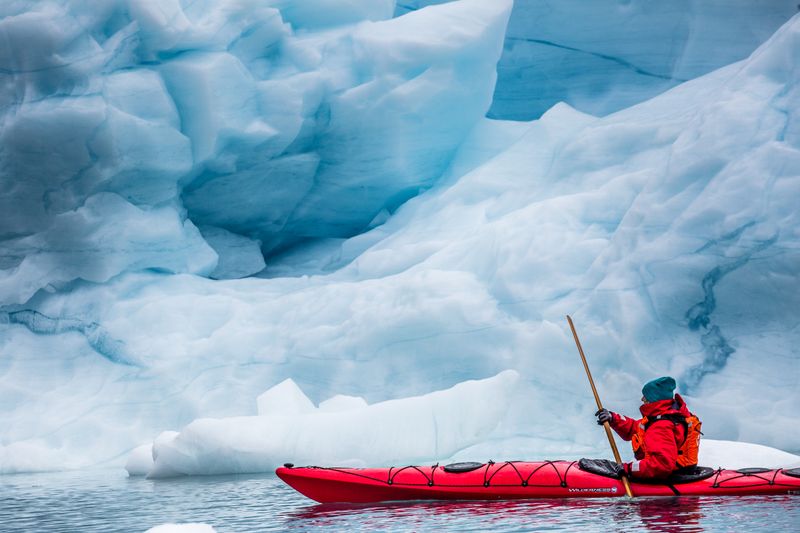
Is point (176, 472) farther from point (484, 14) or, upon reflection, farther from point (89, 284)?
point (484, 14)

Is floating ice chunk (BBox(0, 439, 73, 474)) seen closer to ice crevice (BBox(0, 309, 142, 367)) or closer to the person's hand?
ice crevice (BBox(0, 309, 142, 367))

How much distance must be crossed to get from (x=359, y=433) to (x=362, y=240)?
433 centimetres

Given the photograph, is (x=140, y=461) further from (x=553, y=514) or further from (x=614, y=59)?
(x=614, y=59)

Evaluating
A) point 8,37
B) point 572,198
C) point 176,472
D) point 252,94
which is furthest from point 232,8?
point 176,472

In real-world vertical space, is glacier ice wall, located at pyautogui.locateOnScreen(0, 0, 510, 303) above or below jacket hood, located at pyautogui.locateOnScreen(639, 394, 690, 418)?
above

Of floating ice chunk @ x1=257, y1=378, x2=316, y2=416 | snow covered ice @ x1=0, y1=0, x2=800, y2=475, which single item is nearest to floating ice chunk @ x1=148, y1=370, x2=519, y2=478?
snow covered ice @ x1=0, y1=0, x2=800, y2=475

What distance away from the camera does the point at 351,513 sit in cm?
548

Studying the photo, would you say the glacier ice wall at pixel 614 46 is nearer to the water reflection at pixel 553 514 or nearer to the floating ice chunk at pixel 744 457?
the floating ice chunk at pixel 744 457

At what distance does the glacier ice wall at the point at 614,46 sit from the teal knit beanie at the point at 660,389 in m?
8.19

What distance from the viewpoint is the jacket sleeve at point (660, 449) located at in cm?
517

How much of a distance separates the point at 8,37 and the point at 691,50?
8.03 m

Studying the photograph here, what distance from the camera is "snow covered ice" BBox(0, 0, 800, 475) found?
7.80 meters

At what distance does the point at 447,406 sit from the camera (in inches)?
301

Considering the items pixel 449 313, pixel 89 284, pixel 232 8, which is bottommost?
pixel 449 313
